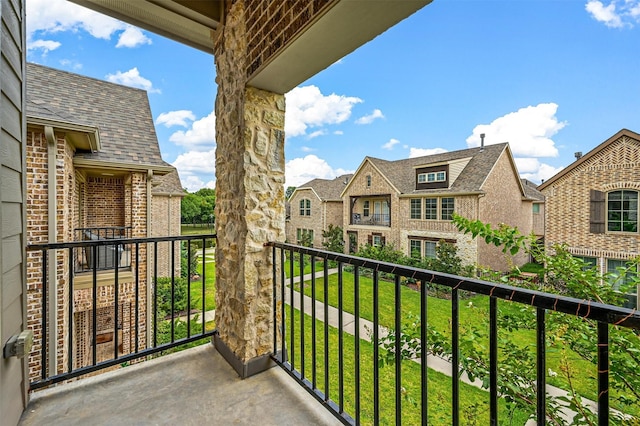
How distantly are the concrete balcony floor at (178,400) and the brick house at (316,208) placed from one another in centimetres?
1351

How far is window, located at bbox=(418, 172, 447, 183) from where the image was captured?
11039mm

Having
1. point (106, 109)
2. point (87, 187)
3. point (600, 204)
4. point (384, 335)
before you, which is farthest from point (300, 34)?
point (600, 204)

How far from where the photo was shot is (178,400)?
159 cm

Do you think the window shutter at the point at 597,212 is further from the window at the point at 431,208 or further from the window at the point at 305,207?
the window at the point at 305,207

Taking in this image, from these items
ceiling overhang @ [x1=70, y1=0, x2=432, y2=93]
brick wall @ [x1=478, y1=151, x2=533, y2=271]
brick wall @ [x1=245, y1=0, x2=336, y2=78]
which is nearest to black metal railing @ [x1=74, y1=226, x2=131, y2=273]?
ceiling overhang @ [x1=70, y1=0, x2=432, y2=93]

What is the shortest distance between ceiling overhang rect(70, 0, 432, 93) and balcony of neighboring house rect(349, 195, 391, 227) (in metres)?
11.7

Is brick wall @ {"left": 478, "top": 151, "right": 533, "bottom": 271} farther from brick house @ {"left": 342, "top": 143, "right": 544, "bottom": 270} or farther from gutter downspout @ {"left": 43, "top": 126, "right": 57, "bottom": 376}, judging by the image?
gutter downspout @ {"left": 43, "top": 126, "right": 57, "bottom": 376}

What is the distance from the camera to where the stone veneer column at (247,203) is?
6.03 feet

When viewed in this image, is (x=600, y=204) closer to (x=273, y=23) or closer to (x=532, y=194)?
(x=273, y=23)

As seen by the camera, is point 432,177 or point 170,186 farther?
point 432,177

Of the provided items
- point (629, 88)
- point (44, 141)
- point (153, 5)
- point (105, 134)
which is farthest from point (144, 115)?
point (629, 88)

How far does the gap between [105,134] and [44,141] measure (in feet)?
6.91

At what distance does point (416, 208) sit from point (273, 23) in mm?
11269

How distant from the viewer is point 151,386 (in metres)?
1.72
